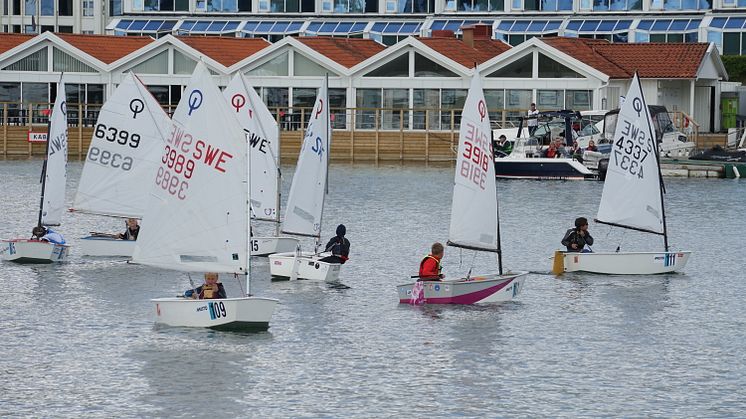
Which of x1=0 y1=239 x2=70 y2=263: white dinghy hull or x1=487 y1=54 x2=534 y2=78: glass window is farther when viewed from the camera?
x1=487 y1=54 x2=534 y2=78: glass window

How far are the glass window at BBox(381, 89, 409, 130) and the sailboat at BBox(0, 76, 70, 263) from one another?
51.5 metres

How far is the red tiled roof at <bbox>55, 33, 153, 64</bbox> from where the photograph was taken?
104 metres

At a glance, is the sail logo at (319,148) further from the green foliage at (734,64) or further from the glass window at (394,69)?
the green foliage at (734,64)

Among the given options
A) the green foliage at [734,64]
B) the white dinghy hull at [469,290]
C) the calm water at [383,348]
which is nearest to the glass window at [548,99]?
Result: the green foliage at [734,64]

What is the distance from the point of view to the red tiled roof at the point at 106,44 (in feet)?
342

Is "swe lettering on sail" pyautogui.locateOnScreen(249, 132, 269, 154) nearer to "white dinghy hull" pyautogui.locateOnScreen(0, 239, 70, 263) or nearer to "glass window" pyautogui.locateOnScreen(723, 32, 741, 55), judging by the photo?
"white dinghy hull" pyautogui.locateOnScreen(0, 239, 70, 263)

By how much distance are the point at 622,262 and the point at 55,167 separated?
18216 mm

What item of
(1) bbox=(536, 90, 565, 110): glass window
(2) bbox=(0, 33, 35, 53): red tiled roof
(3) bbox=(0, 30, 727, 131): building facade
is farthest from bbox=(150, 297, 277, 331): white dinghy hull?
(2) bbox=(0, 33, 35, 53): red tiled roof

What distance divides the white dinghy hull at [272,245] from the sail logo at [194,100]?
13.3 m

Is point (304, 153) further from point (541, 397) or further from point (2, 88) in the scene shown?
point (2, 88)

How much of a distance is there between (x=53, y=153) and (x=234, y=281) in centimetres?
915

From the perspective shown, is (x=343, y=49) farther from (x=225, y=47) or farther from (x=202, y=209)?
(x=202, y=209)

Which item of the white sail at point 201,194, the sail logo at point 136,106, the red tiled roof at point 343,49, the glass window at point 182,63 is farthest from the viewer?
the glass window at point 182,63

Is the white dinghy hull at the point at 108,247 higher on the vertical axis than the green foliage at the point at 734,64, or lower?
lower
